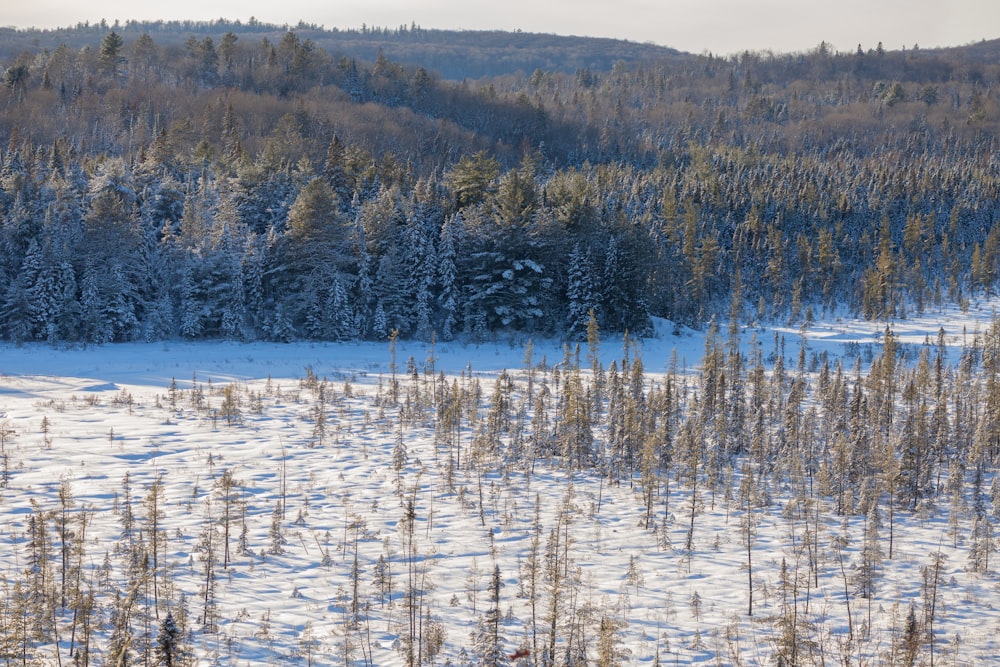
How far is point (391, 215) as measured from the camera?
42000mm

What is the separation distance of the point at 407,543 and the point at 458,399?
289 inches

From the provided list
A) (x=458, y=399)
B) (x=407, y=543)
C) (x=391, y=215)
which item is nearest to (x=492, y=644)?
(x=407, y=543)

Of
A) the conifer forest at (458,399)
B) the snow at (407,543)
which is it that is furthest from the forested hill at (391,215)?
the snow at (407,543)

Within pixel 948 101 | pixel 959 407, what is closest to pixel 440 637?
pixel 959 407

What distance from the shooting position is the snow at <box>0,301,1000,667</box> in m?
9.43

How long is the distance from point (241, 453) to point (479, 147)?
7387cm

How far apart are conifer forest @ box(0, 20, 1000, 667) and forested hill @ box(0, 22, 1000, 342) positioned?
272mm

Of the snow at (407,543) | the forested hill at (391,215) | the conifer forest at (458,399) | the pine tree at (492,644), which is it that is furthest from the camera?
the forested hill at (391,215)

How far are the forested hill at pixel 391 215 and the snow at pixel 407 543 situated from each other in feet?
58.4

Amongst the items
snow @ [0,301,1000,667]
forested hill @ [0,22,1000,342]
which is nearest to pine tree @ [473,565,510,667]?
snow @ [0,301,1000,667]

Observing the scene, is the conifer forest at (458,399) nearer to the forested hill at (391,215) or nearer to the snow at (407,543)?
the snow at (407,543)

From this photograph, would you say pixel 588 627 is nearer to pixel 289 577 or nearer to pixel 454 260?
pixel 289 577

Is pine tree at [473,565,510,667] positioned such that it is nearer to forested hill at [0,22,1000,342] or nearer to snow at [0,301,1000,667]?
snow at [0,301,1000,667]

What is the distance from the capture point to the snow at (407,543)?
9430mm
